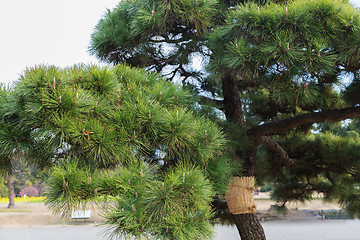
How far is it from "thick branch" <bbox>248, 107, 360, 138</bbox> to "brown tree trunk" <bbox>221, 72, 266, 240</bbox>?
0.29 feet

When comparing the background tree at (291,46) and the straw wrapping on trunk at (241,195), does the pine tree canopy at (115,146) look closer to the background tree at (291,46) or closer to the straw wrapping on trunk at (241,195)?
the background tree at (291,46)

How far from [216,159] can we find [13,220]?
376 cm

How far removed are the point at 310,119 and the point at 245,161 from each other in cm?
36

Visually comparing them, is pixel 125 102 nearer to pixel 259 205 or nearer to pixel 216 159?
pixel 216 159

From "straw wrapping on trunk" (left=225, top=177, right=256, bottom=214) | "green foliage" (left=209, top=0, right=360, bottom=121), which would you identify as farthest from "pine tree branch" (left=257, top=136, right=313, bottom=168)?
"green foliage" (left=209, top=0, right=360, bottom=121)

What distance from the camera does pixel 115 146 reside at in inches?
34.5

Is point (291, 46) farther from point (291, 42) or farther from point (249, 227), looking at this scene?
point (249, 227)

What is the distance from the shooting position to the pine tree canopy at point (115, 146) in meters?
0.82

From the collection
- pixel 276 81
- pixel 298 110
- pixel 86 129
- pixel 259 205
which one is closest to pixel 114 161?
pixel 86 129

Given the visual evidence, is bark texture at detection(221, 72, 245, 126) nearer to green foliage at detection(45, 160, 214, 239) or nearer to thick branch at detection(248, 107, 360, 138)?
thick branch at detection(248, 107, 360, 138)

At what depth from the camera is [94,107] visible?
0.90 m

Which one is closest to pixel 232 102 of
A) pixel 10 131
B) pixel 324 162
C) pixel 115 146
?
pixel 324 162

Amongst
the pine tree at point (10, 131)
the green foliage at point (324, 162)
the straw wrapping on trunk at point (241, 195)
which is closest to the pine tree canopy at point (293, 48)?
the straw wrapping on trunk at point (241, 195)

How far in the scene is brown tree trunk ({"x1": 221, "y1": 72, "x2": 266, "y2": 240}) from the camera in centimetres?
158
